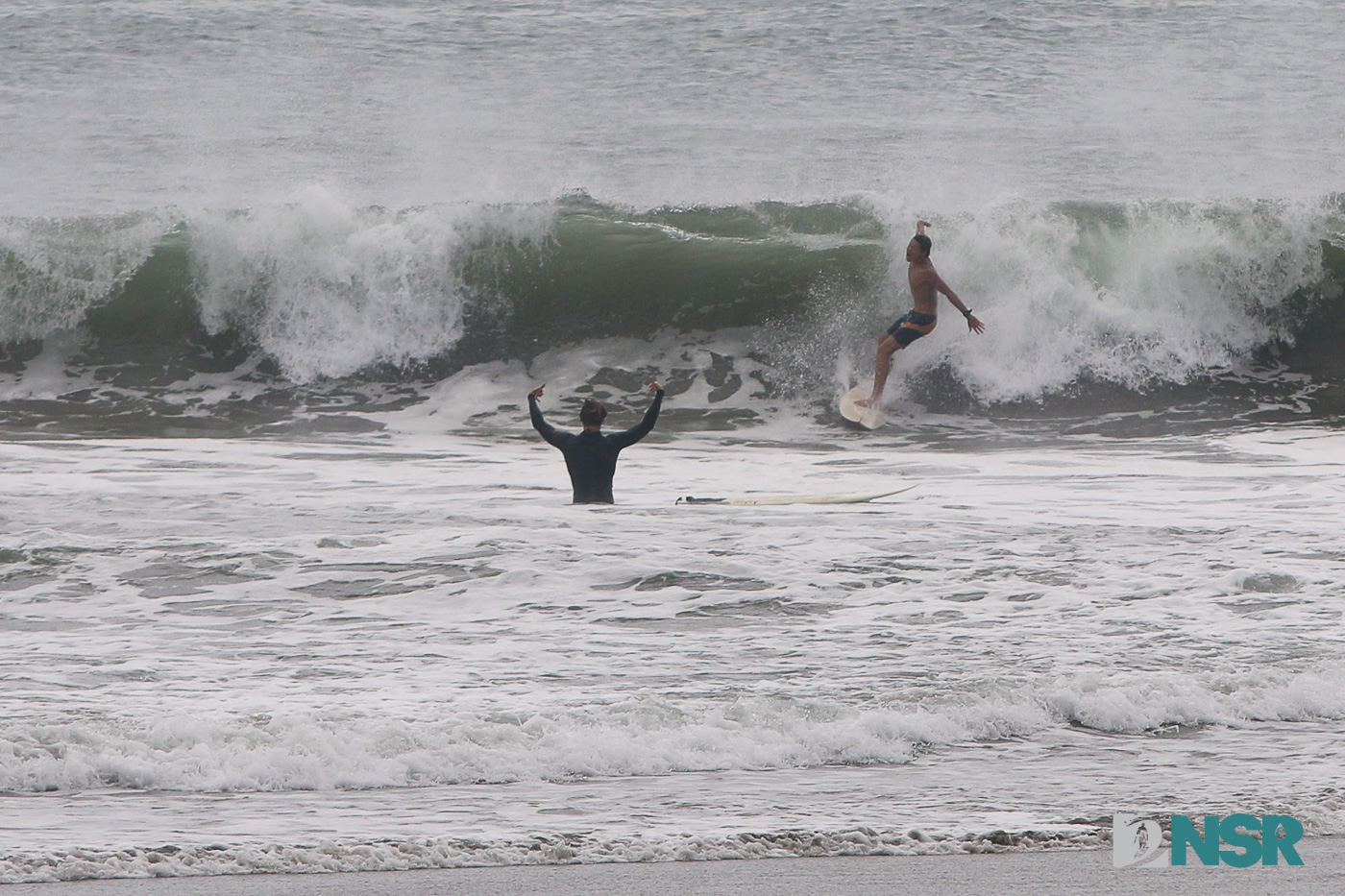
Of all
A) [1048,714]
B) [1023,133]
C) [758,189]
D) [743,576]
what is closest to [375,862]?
[1048,714]

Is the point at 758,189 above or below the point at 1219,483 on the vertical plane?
above

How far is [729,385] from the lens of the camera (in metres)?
12.8

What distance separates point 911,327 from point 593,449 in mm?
4950

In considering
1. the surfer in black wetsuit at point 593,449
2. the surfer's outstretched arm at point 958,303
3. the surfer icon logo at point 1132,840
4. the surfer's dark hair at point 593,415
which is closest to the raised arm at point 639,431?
the surfer in black wetsuit at point 593,449

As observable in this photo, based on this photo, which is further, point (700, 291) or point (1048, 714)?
point (700, 291)

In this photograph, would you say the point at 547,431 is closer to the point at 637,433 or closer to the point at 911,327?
the point at 637,433

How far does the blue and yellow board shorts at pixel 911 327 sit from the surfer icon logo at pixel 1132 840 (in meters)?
8.46

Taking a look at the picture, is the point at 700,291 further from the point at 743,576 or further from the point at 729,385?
the point at 743,576

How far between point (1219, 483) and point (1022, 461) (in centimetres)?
162

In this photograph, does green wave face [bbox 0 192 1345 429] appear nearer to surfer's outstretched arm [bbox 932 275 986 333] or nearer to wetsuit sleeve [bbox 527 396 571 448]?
surfer's outstretched arm [bbox 932 275 986 333]

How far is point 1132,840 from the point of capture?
10.9 feet

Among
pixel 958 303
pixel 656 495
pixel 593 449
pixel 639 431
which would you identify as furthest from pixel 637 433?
pixel 958 303

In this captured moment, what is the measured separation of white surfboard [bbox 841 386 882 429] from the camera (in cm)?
1192

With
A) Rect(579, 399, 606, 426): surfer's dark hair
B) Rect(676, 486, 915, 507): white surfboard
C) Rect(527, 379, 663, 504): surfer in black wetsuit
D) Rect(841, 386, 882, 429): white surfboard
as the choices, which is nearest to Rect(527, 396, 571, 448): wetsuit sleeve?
Rect(527, 379, 663, 504): surfer in black wetsuit
